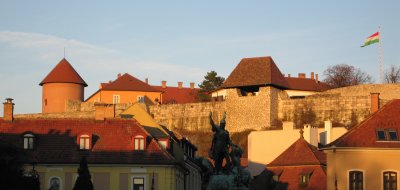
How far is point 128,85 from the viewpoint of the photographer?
388 feet

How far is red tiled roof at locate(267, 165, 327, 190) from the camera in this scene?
5959 cm

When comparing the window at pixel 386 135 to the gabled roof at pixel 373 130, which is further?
the window at pixel 386 135

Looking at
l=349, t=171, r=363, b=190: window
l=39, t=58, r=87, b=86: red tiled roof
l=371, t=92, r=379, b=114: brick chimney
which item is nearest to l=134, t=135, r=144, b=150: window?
l=349, t=171, r=363, b=190: window

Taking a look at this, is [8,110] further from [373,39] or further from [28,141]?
[373,39]

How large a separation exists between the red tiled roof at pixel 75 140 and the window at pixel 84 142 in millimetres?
238

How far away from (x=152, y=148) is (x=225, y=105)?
4384cm

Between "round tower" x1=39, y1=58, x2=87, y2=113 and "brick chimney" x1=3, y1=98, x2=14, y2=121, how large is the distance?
51244mm

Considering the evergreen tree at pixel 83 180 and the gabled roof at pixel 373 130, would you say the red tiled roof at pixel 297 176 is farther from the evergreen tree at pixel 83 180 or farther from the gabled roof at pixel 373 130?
the evergreen tree at pixel 83 180

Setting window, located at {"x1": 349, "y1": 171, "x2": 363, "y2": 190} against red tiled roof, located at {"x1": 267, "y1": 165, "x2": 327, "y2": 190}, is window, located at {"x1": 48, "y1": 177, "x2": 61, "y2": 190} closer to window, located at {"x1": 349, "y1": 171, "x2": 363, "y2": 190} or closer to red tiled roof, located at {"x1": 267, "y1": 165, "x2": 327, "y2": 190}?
window, located at {"x1": 349, "y1": 171, "x2": 363, "y2": 190}

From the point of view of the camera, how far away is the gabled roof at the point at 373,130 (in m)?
52.3

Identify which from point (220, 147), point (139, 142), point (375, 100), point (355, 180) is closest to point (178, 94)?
point (375, 100)

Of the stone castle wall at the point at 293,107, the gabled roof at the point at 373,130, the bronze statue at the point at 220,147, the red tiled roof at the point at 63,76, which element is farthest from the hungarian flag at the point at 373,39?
the bronze statue at the point at 220,147

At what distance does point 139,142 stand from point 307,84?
6525cm

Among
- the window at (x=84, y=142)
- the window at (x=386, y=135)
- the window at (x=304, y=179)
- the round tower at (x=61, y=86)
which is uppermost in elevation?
the round tower at (x=61, y=86)
